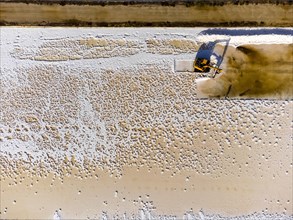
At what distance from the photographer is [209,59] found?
4.75m

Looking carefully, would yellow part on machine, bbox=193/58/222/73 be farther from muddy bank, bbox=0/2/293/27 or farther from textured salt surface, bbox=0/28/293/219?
muddy bank, bbox=0/2/293/27

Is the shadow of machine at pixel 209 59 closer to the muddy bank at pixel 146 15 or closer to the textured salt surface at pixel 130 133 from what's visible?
the textured salt surface at pixel 130 133

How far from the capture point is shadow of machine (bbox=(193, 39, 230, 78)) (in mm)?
4723

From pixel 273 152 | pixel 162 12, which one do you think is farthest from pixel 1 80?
pixel 273 152

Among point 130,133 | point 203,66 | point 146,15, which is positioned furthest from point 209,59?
point 130,133

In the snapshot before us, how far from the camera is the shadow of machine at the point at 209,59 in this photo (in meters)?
4.72

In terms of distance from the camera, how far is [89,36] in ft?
15.8

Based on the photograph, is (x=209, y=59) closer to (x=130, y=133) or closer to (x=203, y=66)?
(x=203, y=66)

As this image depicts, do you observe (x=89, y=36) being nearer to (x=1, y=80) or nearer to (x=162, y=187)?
(x=1, y=80)

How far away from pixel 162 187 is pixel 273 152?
71.6 inches

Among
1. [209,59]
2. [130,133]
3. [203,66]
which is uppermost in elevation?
[209,59]

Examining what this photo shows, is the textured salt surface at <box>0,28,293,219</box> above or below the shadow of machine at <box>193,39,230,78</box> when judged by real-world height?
below

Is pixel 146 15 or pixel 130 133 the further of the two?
pixel 130 133

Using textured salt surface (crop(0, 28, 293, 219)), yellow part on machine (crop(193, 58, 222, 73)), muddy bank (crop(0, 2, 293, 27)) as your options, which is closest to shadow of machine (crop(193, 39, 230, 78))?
yellow part on machine (crop(193, 58, 222, 73))
